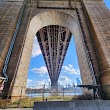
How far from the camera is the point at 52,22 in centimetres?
1528

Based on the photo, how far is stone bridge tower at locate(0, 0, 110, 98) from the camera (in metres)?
8.73

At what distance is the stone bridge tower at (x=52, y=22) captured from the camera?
873cm

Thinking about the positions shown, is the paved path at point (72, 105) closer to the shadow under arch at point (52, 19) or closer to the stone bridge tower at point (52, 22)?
the stone bridge tower at point (52, 22)

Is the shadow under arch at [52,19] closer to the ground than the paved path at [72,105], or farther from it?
farther from it

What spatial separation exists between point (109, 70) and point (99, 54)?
77.4 inches

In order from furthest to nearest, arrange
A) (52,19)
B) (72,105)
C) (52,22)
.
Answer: (52,22)
(52,19)
(72,105)

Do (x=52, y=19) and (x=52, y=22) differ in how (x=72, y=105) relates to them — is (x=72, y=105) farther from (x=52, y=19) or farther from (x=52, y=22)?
(x=52, y=22)

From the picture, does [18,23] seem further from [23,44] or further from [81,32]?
[81,32]

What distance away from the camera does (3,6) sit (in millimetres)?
13227

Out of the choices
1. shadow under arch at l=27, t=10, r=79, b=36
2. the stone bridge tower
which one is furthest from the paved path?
shadow under arch at l=27, t=10, r=79, b=36

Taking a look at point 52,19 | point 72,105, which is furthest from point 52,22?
point 72,105

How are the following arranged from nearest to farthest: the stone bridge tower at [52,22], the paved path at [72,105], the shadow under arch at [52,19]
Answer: the paved path at [72,105]
the stone bridge tower at [52,22]
the shadow under arch at [52,19]

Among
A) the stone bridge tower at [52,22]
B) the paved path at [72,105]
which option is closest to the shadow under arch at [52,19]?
the stone bridge tower at [52,22]

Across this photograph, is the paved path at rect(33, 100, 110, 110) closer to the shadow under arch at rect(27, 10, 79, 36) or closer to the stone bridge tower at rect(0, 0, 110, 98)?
the stone bridge tower at rect(0, 0, 110, 98)
